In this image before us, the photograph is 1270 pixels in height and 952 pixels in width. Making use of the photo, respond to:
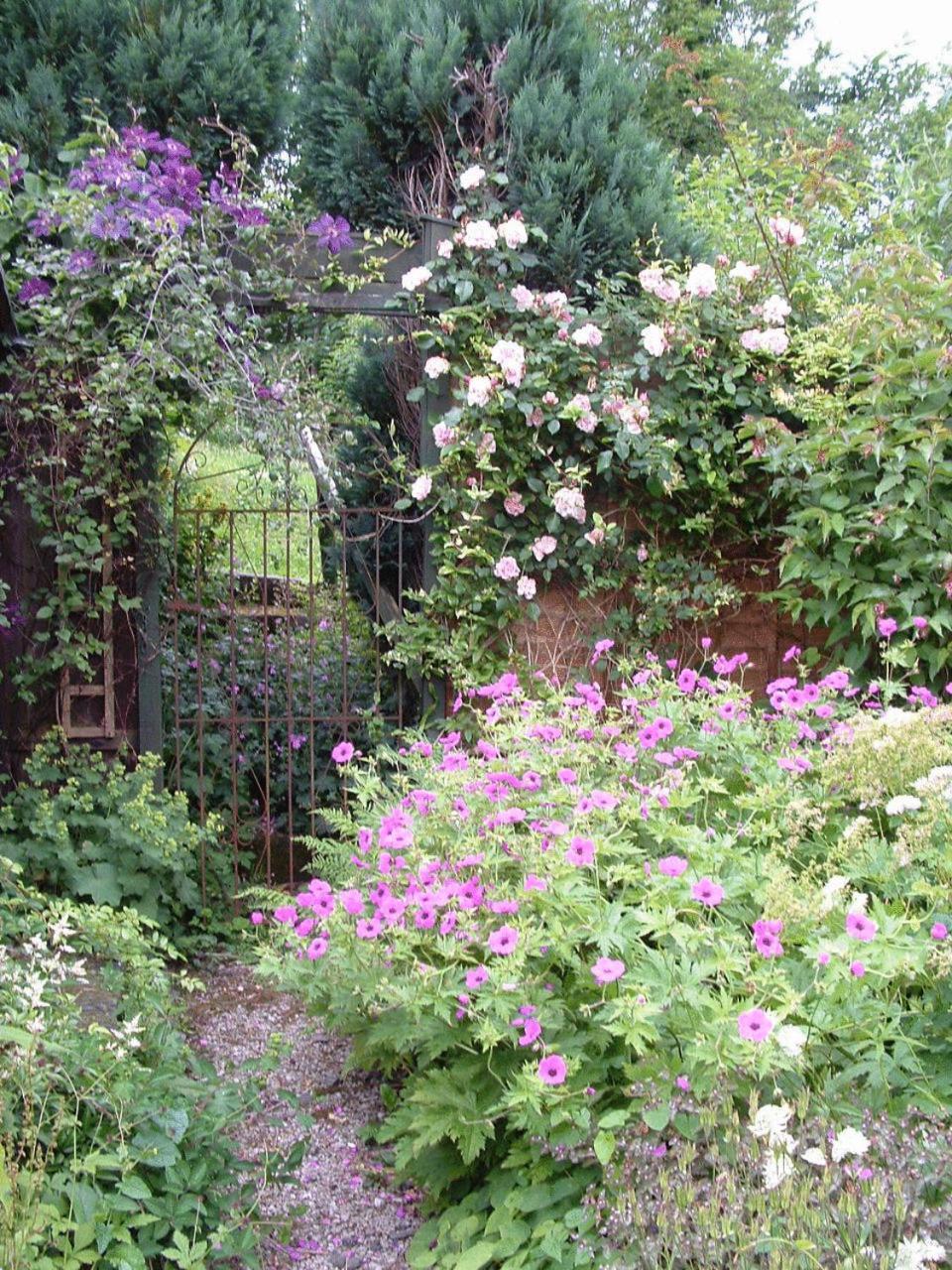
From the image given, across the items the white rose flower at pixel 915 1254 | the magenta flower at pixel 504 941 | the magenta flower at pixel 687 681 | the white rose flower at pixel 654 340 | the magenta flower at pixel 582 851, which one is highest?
the white rose flower at pixel 654 340

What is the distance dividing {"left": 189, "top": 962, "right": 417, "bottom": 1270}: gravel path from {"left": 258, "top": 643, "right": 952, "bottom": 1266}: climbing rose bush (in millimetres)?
165

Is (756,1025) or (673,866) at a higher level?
(673,866)

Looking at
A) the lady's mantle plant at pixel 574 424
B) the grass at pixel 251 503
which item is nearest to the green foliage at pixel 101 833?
the grass at pixel 251 503

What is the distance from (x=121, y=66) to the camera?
14.6ft

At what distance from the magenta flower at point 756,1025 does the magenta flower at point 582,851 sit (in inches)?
17.6

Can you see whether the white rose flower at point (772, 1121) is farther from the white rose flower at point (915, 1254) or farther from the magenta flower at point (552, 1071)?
the magenta flower at point (552, 1071)

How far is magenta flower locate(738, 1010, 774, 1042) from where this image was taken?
170 centimetres

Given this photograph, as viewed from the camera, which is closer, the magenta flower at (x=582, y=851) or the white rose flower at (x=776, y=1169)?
the white rose flower at (x=776, y=1169)

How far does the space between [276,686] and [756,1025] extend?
156 inches

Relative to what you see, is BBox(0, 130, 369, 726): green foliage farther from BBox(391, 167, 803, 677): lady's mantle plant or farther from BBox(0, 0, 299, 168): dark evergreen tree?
BBox(391, 167, 803, 677): lady's mantle plant

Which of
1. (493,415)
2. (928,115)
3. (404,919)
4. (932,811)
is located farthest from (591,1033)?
(928,115)

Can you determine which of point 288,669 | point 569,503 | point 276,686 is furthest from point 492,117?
point 276,686

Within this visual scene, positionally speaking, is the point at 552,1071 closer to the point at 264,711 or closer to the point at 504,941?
the point at 504,941

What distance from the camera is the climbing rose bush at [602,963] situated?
1939 millimetres
